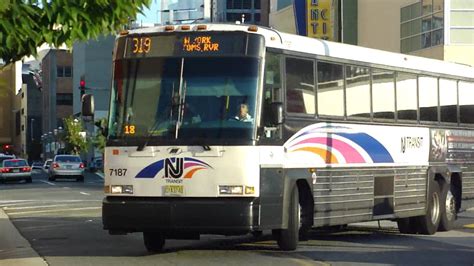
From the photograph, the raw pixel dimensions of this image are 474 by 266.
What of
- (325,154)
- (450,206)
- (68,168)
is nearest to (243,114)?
(325,154)

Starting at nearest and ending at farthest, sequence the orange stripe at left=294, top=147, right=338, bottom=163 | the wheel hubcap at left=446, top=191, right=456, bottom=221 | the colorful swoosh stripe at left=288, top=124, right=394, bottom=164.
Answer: the colorful swoosh stripe at left=288, top=124, right=394, bottom=164 < the orange stripe at left=294, top=147, right=338, bottom=163 < the wheel hubcap at left=446, top=191, right=456, bottom=221

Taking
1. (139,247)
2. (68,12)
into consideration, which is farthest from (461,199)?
(68,12)

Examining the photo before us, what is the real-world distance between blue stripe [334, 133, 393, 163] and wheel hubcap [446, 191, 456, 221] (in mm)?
2788

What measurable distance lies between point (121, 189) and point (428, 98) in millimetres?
7596

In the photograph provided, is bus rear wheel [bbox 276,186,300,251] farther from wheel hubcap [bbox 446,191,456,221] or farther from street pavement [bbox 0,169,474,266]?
wheel hubcap [bbox 446,191,456,221]

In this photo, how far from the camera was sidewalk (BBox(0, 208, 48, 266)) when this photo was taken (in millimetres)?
14273

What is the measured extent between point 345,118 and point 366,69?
4.13ft

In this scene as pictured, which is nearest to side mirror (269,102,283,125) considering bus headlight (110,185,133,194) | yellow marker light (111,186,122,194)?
bus headlight (110,185,133,194)

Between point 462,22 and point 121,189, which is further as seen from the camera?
point 462,22

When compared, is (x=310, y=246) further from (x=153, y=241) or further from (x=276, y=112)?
(x=276, y=112)

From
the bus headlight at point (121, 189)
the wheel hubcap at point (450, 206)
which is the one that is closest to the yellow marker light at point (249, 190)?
the bus headlight at point (121, 189)

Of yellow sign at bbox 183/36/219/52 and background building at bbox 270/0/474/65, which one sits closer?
yellow sign at bbox 183/36/219/52

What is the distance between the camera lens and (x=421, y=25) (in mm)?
49125

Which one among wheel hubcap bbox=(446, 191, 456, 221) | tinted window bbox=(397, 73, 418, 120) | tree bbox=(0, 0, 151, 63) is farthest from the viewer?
wheel hubcap bbox=(446, 191, 456, 221)
